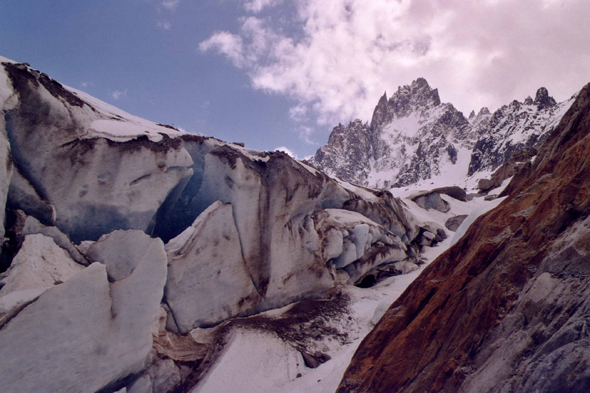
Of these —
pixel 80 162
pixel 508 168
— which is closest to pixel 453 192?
pixel 508 168

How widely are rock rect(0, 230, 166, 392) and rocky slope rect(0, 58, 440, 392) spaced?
0.07ft

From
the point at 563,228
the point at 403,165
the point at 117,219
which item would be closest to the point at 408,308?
the point at 563,228

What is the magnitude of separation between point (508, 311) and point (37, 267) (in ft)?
29.3

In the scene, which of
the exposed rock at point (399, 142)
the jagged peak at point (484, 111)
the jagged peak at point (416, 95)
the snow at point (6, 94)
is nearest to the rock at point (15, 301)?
the snow at point (6, 94)

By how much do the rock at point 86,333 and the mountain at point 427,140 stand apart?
97.0m

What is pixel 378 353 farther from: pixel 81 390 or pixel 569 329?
pixel 81 390

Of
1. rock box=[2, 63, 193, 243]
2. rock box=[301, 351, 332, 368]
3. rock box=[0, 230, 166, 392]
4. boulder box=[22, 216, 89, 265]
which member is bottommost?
rock box=[301, 351, 332, 368]

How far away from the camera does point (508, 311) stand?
4027mm

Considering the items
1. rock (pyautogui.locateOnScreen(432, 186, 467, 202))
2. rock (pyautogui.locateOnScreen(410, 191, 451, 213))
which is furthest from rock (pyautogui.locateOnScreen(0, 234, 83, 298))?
rock (pyautogui.locateOnScreen(432, 186, 467, 202))

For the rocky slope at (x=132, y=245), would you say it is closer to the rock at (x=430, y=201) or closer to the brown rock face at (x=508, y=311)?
the brown rock face at (x=508, y=311)

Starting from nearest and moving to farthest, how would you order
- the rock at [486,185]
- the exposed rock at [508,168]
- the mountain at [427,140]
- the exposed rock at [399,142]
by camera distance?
the exposed rock at [508,168] < the rock at [486,185] < the mountain at [427,140] < the exposed rock at [399,142]

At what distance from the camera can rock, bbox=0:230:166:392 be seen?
512cm

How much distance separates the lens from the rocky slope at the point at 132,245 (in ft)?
18.9

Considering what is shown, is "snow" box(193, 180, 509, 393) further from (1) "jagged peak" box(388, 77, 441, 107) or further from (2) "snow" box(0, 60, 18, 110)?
(1) "jagged peak" box(388, 77, 441, 107)
